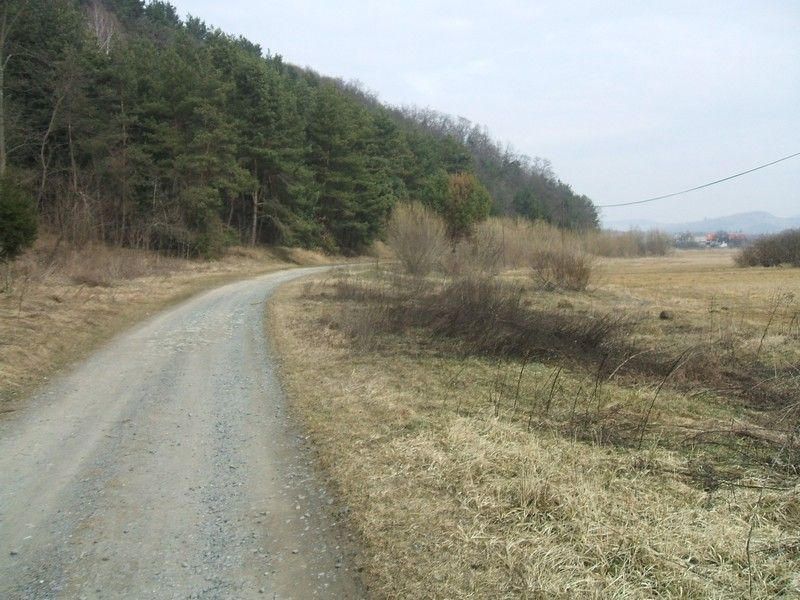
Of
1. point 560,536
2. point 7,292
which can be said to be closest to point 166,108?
point 7,292

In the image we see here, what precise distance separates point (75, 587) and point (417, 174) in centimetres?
6080

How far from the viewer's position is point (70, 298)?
51.5 ft

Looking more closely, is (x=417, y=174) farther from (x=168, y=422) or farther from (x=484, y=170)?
(x=168, y=422)

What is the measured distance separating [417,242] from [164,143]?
695 inches

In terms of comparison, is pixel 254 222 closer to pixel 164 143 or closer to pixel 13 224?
pixel 164 143

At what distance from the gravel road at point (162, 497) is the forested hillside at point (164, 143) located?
21.2 meters

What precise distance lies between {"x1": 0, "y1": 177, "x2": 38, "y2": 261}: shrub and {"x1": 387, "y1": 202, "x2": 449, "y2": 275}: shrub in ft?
46.3

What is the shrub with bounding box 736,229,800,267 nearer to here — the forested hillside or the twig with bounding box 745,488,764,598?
the forested hillside

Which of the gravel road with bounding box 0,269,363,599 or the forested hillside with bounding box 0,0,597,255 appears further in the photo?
the forested hillside with bounding box 0,0,597,255

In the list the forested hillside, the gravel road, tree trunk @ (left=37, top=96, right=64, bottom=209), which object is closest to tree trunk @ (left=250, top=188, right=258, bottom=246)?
the forested hillside

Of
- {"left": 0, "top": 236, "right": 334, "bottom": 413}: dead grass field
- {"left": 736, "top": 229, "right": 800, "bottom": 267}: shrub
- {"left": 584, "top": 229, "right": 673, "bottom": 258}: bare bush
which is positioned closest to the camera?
{"left": 0, "top": 236, "right": 334, "bottom": 413}: dead grass field

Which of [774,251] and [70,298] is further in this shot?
[774,251]

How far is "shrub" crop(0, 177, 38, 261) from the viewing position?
18.2 meters

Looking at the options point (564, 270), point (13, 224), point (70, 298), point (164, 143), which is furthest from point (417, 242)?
point (164, 143)
